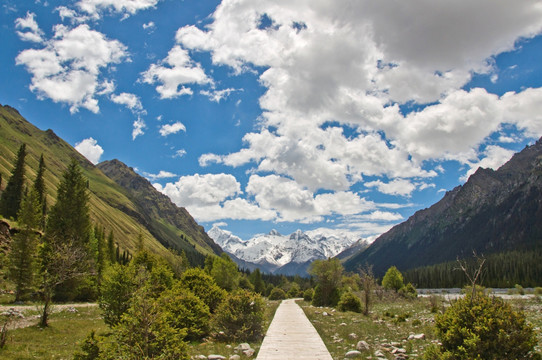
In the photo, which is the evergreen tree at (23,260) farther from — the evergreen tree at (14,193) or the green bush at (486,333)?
the evergreen tree at (14,193)

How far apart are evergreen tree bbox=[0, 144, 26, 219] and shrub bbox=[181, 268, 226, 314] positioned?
240 ft

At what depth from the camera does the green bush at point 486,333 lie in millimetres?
10632

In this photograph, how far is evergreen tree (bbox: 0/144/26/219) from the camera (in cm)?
7912

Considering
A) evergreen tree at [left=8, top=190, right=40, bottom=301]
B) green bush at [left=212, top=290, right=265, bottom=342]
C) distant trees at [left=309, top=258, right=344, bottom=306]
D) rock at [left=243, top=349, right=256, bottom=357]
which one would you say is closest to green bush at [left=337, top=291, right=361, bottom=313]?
distant trees at [left=309, top=258, right=344, bottom=306]

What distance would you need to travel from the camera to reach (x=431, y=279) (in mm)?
171125

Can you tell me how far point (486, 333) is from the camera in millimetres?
10984

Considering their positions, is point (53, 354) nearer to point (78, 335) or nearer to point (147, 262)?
point (78, 335)

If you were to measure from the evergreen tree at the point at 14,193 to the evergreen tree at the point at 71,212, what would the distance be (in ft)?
131

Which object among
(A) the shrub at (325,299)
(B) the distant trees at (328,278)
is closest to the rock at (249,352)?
(B) the distant trees at (328,278)

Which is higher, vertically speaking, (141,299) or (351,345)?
(141,299)

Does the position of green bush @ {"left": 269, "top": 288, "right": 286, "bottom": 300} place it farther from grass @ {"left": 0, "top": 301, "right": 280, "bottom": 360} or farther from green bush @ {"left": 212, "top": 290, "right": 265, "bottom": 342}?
green bush @ {"left": 212, "top": 290, "right": 265, "bottom": 342}

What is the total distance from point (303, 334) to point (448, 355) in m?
12.6

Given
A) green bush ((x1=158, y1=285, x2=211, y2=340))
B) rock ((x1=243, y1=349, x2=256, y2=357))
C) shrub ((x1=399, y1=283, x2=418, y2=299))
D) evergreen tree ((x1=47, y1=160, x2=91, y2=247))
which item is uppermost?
evergreen tree ((x1=47, y1=160, x2=91, y2=247))

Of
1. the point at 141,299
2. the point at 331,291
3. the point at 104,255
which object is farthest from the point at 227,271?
the point at 141,299
